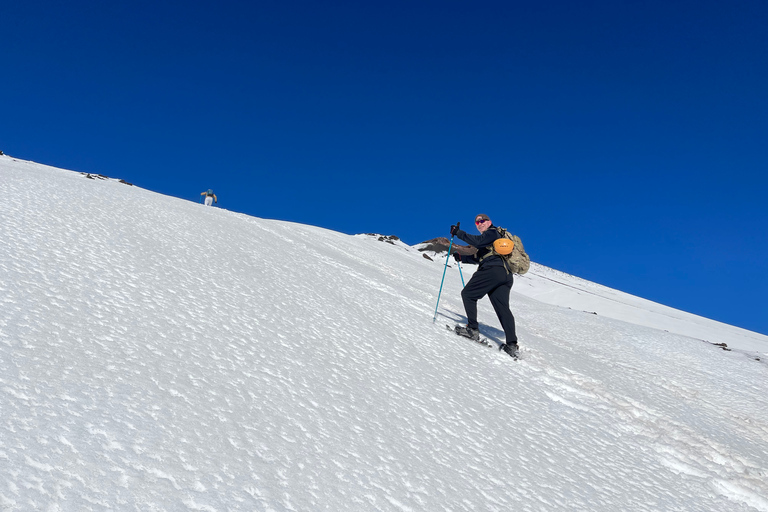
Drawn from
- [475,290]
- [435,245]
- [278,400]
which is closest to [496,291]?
[475,290]

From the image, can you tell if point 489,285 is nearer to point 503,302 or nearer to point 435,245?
point 503,302

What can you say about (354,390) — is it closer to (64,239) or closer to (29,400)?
(29,400)

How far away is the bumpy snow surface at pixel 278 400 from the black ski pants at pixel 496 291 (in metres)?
0.51

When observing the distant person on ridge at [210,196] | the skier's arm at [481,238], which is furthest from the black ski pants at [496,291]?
the distant person on ridge at [210,196]

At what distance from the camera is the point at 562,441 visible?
4410 mm

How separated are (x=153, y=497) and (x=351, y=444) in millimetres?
1326

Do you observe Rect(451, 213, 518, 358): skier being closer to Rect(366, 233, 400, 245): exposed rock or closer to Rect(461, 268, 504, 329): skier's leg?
Rect(461, 268, 504, 329): skier's leg

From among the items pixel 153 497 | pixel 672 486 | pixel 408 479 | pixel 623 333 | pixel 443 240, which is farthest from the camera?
pixel 443 240

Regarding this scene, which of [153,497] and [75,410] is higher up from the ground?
[75,410]

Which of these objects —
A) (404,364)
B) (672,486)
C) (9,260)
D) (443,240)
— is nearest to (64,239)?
(9,260)

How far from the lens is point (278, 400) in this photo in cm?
323

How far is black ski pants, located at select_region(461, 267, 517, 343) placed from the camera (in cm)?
678

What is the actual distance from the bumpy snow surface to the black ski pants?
51cm

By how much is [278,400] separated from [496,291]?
4550 millimetres
